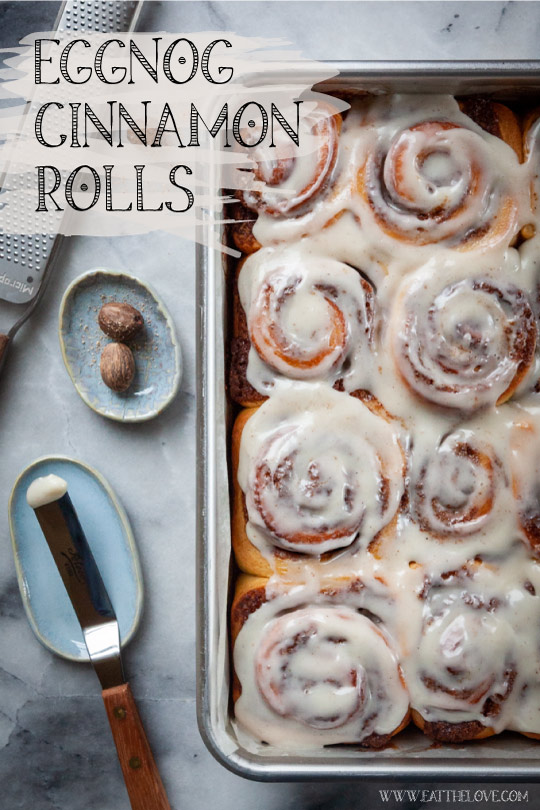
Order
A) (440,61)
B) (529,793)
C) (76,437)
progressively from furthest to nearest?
(76,437) < (529,793) < (440,61)

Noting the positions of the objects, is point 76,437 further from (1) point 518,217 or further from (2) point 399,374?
(1) point 518,217

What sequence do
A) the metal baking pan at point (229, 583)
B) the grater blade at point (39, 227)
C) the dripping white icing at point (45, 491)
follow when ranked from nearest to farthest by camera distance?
the metal baking pan at point (229, 583)
the dripping white icing at point (45, 491)
the grater blade at point (39, 227)

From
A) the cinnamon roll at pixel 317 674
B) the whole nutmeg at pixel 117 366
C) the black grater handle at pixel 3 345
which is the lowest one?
the cinnamon roll at pixel 317 674

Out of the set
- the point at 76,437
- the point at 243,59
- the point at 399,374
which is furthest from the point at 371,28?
the point at 76,437

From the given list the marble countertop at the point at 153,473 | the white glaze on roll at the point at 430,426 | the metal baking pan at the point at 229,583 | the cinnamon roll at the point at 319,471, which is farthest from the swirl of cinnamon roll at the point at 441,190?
the marble countertop at the point at 153,473

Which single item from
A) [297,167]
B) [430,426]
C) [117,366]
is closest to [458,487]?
[430,426]

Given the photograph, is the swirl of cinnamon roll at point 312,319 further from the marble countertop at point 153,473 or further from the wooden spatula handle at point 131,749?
the wooden spatula handle at point 131,749

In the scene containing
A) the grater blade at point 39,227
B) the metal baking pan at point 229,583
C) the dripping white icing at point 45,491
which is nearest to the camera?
the metal baking pan at point 229,583
